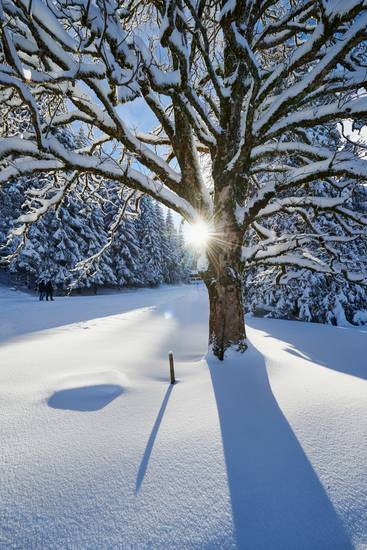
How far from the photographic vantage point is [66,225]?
26.8 metres

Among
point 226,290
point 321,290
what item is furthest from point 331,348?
point 321,290

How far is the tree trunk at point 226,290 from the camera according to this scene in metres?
4.38

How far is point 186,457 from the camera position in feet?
6.54

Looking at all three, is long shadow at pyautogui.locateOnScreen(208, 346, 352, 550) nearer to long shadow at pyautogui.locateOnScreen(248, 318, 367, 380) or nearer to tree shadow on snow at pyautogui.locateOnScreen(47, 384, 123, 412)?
tree shadow on snow at pyautogui.locateOnScreen(47, 384, 123, 412)

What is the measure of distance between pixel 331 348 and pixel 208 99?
564 centimetres

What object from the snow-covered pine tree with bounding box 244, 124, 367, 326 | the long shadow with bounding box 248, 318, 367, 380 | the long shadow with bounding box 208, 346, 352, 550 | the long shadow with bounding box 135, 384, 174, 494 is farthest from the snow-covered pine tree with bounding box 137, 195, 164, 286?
the long shadow with bounding box 208, 346, 352, 550

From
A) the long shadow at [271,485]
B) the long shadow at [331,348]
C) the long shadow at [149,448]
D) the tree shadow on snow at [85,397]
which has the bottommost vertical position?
the tree shadow on snow at [85,397]

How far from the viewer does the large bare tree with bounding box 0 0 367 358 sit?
2.82 meters

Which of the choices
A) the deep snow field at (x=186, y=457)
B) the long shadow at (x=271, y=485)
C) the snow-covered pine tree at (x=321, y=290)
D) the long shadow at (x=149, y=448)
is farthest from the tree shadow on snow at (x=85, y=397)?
the snow-covered pine tree at (x=321, y=290)

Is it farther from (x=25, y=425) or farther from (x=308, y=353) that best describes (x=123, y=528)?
(x=308, y=353)

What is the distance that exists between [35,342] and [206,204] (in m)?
5.07

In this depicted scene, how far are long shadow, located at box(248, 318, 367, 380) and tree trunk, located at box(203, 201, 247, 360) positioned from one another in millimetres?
1488

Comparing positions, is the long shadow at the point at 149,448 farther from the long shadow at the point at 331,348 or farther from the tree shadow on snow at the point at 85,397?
the long shadow at the point at 331,348

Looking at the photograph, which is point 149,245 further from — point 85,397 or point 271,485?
point 271,485
